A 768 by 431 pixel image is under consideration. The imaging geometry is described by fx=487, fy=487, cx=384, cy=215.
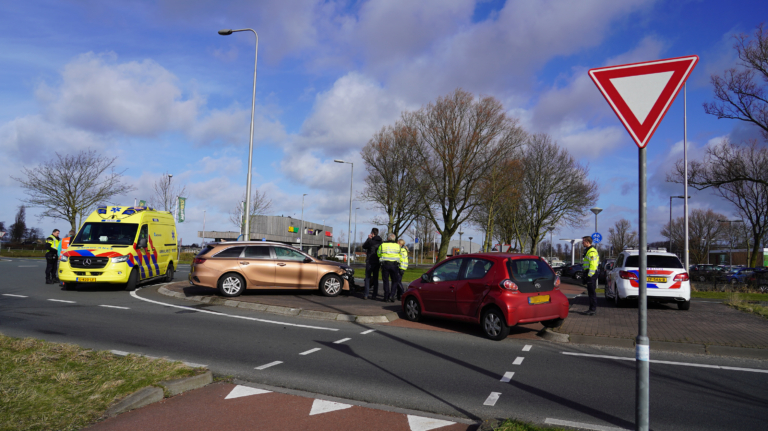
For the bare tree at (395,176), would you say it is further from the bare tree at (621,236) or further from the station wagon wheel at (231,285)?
the bare tree at (621,236)

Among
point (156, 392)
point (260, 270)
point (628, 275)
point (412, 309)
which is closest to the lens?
point (156, 392)

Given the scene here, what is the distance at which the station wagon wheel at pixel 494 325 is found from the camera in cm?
828

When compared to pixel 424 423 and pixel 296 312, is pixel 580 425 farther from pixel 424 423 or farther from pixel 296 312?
pixel 296 312

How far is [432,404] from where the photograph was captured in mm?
4887

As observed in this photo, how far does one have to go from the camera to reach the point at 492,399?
509cm

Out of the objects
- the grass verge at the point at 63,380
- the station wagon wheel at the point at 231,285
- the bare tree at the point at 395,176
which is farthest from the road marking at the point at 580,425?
the bare tree at the point at 395,176

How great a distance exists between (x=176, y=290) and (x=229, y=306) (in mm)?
3703

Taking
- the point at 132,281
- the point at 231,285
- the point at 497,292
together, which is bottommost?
the point at 132,281

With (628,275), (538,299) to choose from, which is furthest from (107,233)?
(628,275)

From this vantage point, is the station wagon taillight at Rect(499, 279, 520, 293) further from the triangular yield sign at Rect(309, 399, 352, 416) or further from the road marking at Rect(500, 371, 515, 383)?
the triangular yield sign at Rect(309, 399, 352, 416)

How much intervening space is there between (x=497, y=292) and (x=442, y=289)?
145 cm

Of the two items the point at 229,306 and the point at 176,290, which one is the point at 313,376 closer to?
the point at 229,306

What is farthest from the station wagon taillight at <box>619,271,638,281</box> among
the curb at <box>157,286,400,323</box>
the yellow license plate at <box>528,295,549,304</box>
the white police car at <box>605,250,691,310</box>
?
the curb at <box>157,286,400,323</box>

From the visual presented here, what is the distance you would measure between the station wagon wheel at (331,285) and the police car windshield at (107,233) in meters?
6.50
